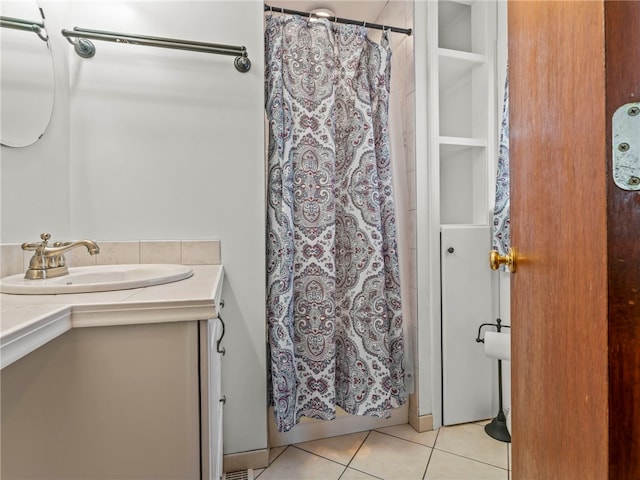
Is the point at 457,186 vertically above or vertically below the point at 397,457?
above

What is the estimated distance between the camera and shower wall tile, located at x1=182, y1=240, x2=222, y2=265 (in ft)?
4.56

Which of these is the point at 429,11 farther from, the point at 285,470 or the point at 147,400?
the point at 285,470

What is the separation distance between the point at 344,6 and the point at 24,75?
162 cm

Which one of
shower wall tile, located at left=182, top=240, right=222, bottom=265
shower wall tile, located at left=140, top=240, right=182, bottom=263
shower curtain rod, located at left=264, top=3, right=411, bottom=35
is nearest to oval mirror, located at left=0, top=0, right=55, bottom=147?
shower wall tile, located at left=140, top=240, right=182, bottom=263

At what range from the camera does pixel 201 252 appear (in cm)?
140

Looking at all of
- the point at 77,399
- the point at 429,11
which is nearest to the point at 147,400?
the point at 77,399

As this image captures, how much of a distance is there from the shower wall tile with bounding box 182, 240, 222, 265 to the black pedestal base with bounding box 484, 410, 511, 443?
62.7 inches

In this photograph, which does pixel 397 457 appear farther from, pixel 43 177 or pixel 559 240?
pixel 43 177

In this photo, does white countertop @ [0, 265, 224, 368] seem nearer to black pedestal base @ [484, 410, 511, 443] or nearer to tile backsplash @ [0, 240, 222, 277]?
tile backsplash @ [0, 240, 222, 277]

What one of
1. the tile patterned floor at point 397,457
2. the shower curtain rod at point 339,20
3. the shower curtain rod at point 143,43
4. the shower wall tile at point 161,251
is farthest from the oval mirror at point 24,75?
the tile patterned floor at point 397,457

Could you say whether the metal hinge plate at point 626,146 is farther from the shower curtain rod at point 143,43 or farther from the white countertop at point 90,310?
the shower curtain rod at point 143,43

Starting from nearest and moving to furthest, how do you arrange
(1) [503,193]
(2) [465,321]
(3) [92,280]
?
(3) [92,280], (1) [503,193], (2) [465,321]

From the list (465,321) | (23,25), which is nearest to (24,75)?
(23,25)

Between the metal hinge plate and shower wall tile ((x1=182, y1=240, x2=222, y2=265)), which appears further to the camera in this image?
shower wall tile ((x1=182, y1=240, x2=222, y2=265))
